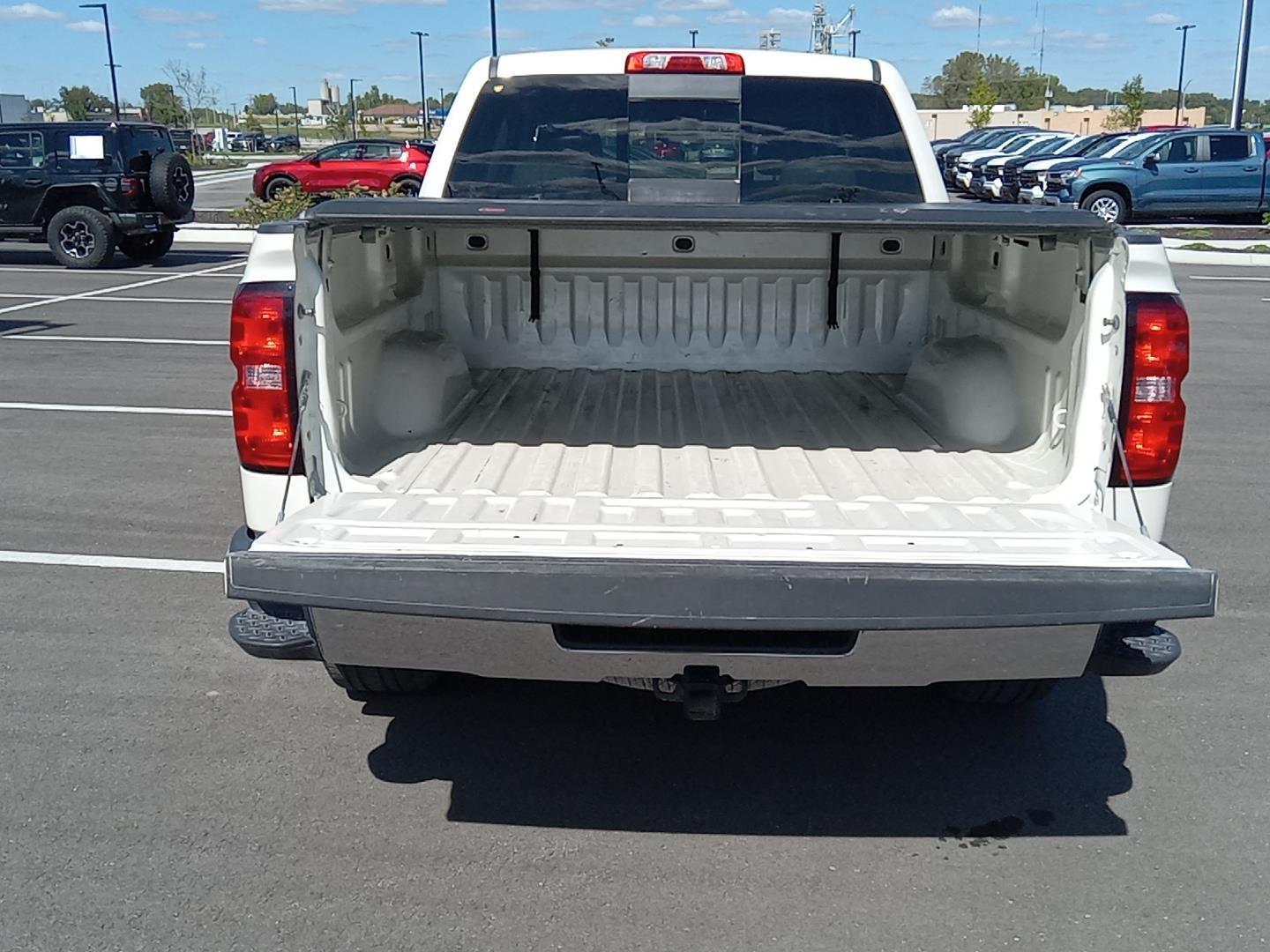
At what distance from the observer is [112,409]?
330 inches

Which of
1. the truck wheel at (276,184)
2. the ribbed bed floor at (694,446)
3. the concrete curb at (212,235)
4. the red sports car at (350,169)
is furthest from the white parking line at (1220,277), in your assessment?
the truck wheel at (276,184)

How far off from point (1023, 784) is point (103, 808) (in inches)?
105

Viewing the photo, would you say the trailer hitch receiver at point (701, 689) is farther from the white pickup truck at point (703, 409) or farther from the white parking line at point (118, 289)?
the white parking line at point (118, 289)

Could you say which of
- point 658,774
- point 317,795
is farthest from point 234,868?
point 658,774

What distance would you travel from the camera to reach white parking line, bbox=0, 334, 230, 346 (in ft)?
36.2

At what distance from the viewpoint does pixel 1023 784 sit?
3.73 meters

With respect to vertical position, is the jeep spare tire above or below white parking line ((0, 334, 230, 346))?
above

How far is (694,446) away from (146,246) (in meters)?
15.3

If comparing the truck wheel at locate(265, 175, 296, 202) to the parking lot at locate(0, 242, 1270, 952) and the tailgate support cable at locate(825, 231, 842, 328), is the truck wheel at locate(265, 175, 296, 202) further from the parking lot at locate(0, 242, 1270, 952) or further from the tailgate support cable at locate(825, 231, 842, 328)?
the tailgate support cable at locate(825, 231, 842, 328)

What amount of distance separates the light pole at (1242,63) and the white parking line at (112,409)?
24.5 metres

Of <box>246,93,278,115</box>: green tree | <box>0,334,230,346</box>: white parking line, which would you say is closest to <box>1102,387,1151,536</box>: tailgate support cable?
<box>0,334,230,346</box>: white parking line

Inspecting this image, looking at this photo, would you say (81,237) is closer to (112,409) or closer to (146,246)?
(146,246)

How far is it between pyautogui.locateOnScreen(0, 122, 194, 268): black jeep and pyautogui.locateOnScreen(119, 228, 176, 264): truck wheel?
37 cm

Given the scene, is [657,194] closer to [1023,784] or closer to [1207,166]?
[1023,784]
